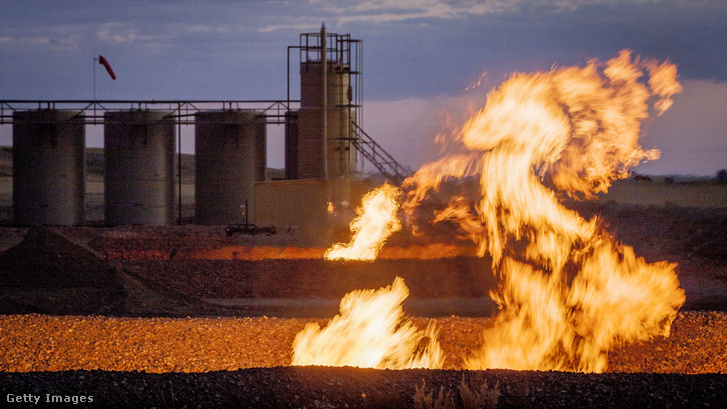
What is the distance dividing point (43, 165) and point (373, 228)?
22258 mm

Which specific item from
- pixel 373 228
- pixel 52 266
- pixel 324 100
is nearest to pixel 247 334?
pixel 52 266

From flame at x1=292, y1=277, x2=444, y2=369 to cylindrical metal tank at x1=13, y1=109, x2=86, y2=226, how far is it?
100.0 feet

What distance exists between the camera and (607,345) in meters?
13.0

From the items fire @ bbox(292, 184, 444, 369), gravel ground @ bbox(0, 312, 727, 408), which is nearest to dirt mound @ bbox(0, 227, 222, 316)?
gravel ground @ bbox(0, 312, 727, 408)

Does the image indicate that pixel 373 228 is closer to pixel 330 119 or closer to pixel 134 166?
pixel 330 119

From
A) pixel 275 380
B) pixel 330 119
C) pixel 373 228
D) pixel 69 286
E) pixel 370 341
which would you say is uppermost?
pixel 330 119

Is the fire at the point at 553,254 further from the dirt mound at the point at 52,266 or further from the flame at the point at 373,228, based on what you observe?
the flame at the point at 373,228

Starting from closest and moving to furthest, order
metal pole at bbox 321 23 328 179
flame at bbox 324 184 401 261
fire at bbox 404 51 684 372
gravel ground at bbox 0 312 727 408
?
1. gravel ground at bbox 0 312 727 408
2. fire at bbox 404 51 684 372
3. flame at bbox 324 184 401 261
4. metal pole at bbox 321 23 328 179

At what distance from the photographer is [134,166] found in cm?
3894

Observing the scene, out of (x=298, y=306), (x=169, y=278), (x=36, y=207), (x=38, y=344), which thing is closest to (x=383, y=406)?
(x=38, y=344)

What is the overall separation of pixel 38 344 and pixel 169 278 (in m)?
8.45

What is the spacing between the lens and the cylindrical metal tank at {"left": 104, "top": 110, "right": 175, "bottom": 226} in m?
39.0

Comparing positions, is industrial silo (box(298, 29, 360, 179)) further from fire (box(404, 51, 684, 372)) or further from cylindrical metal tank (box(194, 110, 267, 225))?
fire (box(404, 51, 684, 372))

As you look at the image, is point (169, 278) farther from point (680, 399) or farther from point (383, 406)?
point (680, 399)
